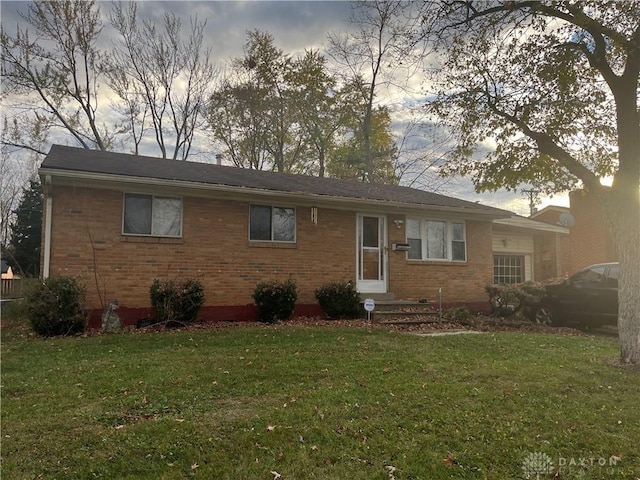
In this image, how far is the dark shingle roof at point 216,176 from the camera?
970 centimetres

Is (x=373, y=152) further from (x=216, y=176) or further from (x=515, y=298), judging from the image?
(x=216, y=176)

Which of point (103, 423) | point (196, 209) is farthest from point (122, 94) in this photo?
point (103, 423)

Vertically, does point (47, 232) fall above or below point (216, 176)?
below

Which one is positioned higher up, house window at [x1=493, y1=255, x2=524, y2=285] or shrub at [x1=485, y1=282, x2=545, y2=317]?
house window at [x1=493, y1=255, x2=524, y2=285]

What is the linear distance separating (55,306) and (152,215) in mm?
2808

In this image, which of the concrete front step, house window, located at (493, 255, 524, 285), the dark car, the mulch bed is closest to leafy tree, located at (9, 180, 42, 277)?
the mulch bed

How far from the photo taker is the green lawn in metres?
3.37

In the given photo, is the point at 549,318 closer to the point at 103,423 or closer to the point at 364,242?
the point at 364,242

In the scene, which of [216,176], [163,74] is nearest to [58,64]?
A: [163,74]

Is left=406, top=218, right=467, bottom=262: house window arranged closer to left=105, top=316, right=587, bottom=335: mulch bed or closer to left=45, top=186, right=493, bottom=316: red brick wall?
left=45, top=186, right=493, bottom=316: red brick wall

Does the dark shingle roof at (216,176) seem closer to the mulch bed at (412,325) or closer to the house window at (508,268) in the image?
the mulch bed at (412,325)

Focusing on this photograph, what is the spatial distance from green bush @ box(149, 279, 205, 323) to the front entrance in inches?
184

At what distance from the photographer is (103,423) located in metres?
4.05

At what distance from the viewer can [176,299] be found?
9195 mm
